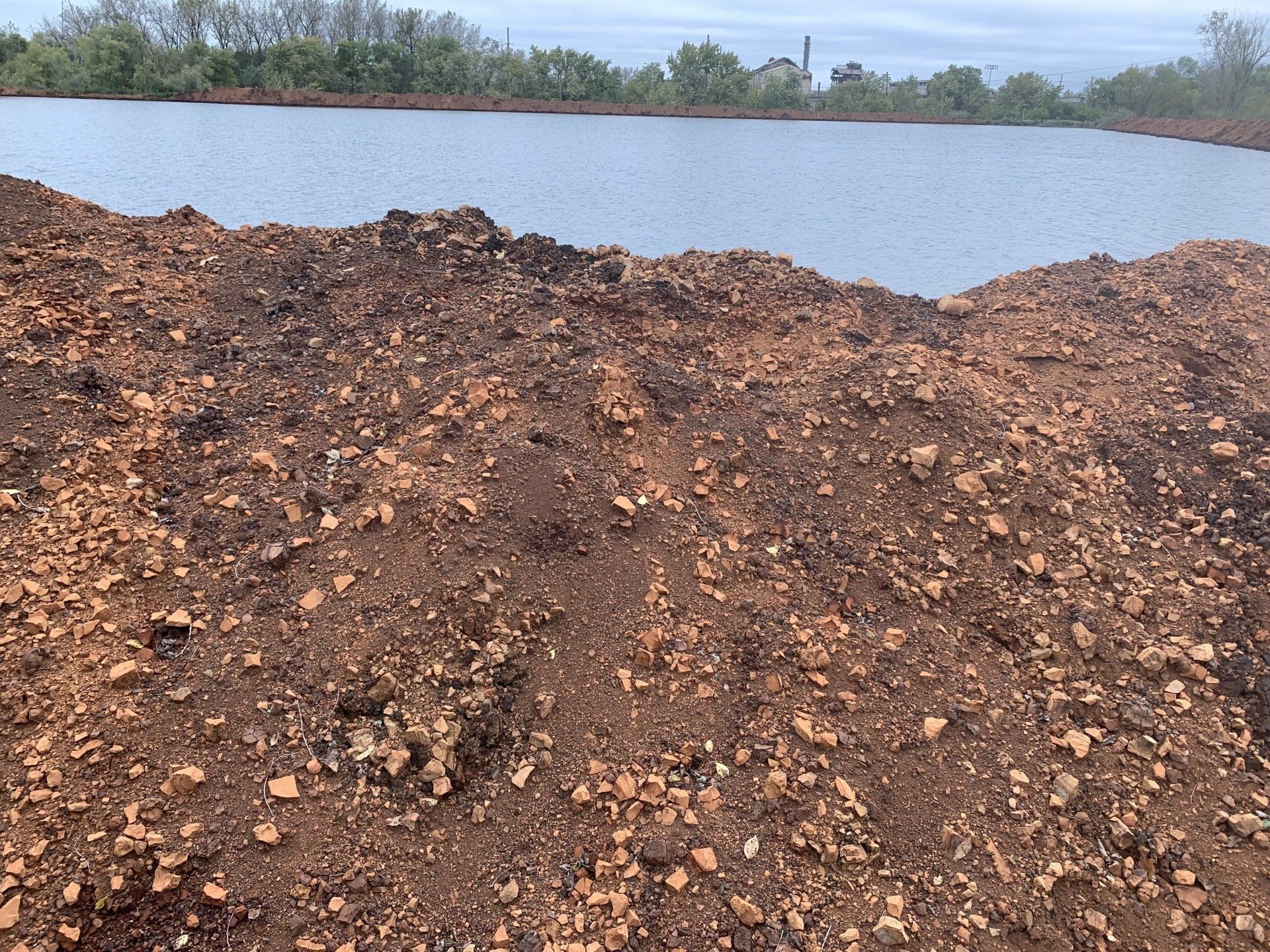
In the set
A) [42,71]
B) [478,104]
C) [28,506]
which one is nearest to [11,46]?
[42,71]

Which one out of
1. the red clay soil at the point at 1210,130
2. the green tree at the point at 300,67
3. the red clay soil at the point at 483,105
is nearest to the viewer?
the red clay soil at the point at 483,105

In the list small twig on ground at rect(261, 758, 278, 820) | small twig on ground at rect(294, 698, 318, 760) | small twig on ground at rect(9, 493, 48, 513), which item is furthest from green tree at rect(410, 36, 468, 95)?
small twig on ground at rect(261, 758, 278, 820)

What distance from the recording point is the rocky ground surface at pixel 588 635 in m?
2.41

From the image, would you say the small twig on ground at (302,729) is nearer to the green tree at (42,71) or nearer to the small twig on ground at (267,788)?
the small twig on ground at (267,788)

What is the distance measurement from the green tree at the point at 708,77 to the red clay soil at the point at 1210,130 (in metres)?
10.8

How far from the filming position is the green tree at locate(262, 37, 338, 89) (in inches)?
795

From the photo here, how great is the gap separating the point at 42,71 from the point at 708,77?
18.6 m

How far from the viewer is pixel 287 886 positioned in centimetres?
234

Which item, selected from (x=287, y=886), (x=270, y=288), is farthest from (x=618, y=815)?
(x=270, y=288)

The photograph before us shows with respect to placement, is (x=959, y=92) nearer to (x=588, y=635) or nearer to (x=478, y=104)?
(x=478, y=104)

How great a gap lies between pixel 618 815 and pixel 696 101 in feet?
80.4

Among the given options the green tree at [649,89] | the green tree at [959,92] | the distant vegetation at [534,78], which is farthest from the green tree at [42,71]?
the green tree at [959,92]

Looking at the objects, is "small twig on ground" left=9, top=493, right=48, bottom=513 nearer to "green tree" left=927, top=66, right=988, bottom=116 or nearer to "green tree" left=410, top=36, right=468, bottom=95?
"green tree" left=410, top=36, right=468, bottom=95

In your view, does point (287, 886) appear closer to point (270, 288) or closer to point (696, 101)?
point (270, 288)
